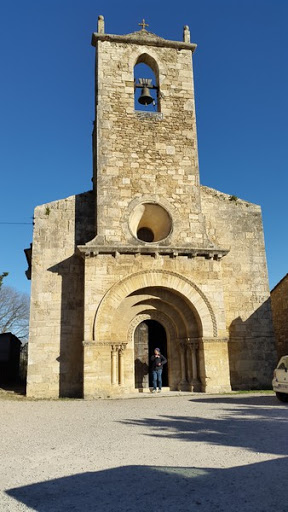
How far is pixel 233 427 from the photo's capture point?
6.76 meters

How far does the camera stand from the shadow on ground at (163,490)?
10.9ft

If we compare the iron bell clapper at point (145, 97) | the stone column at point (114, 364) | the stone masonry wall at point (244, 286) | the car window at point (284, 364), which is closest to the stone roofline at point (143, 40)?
the iron bell clapper at point (145, 97)

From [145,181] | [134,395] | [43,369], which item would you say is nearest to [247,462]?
[134,395]

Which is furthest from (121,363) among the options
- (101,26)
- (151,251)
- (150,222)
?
(101,26)

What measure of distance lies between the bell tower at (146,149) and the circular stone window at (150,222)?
35 mm

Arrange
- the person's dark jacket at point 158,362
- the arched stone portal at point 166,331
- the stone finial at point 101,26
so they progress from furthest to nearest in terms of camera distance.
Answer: the stone finial at point 101,26, the person's dark jacket at point 158,362, the arched stone portal at point 166,331

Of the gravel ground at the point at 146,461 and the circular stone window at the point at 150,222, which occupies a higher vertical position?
the circular stone window at the point at 150,222

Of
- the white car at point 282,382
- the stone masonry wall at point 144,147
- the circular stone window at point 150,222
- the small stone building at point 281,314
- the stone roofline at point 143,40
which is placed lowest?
the white car at point 282,382

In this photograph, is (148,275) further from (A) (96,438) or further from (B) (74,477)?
(B) (74,477)

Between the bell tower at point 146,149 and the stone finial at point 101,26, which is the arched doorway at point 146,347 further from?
the stone finial at point 101,26

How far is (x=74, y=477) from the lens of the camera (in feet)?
13.6

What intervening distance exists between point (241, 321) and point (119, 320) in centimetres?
435

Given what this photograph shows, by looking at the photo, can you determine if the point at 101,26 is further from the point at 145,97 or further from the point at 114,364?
the point at 114,364

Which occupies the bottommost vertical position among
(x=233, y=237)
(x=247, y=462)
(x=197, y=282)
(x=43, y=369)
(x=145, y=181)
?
(x=247, y=462)
